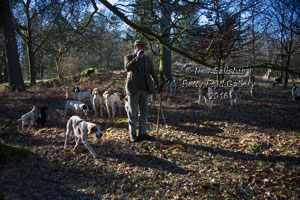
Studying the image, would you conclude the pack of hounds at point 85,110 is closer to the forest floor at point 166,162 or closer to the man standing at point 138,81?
the forest floor at point 166,162

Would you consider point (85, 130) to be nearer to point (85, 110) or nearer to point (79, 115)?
point (85, 110)

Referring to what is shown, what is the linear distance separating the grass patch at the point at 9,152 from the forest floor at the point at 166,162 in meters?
0.05

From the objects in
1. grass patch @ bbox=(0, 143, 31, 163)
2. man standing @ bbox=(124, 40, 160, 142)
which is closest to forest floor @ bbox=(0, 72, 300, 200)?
grass patch @ bbox=(0, 143, 31, 163)

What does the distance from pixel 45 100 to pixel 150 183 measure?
10101 mm

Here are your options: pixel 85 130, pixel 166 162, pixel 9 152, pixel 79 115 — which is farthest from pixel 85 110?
pixel 166 162

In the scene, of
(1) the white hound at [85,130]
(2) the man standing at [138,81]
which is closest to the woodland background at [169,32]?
(2) the man standing at [138,81]

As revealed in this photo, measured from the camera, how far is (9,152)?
5016mm

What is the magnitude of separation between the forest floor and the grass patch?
0.18ft

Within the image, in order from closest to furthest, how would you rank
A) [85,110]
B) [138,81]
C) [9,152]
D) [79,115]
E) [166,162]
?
[166,162]
[9,152]
[138,81]
[85,110]
[79,115]

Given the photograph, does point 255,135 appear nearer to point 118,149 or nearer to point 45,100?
point 118,149

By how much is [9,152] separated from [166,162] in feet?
12.3

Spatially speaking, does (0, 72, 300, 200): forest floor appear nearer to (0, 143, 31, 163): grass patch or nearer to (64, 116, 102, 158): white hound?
(0, 143, 31, 163): grass patch

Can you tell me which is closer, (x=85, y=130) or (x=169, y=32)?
(x=85, y=130)

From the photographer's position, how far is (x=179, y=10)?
6.84m
